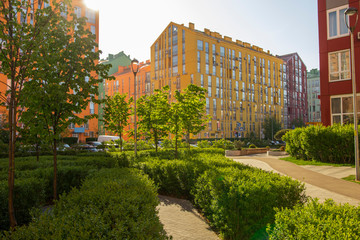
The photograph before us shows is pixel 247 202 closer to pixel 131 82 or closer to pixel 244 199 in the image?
pixel 244 199

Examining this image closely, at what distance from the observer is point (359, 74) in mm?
20422

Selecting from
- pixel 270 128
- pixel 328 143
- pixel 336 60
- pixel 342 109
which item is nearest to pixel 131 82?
pixel 270 128

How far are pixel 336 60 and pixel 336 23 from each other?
2.81 meters

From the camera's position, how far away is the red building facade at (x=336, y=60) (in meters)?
20.8

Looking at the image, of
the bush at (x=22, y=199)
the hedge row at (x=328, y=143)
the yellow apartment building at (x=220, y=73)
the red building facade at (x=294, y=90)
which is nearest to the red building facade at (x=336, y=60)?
the hedge row at (x=328, y=143)

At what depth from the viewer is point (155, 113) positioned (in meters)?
16.2

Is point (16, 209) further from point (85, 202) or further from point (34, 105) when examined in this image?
point (85, 202)

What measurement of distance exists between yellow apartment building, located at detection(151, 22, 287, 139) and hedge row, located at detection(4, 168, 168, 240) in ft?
197

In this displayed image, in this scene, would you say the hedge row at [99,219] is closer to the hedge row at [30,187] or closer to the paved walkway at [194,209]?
the hedge row at [30,187]

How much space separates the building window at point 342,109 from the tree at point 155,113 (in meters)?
13.4

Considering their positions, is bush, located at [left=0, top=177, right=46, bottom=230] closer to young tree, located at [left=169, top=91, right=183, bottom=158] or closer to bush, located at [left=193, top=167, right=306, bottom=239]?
bush, located at [left=193, top=167, right=306, bottom=239]

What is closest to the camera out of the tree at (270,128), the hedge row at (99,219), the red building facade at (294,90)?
the hedge row at (99,219)

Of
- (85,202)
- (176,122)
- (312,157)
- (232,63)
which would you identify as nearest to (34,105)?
(85,202)

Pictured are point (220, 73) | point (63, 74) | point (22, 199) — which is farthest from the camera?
point (220, 73)
